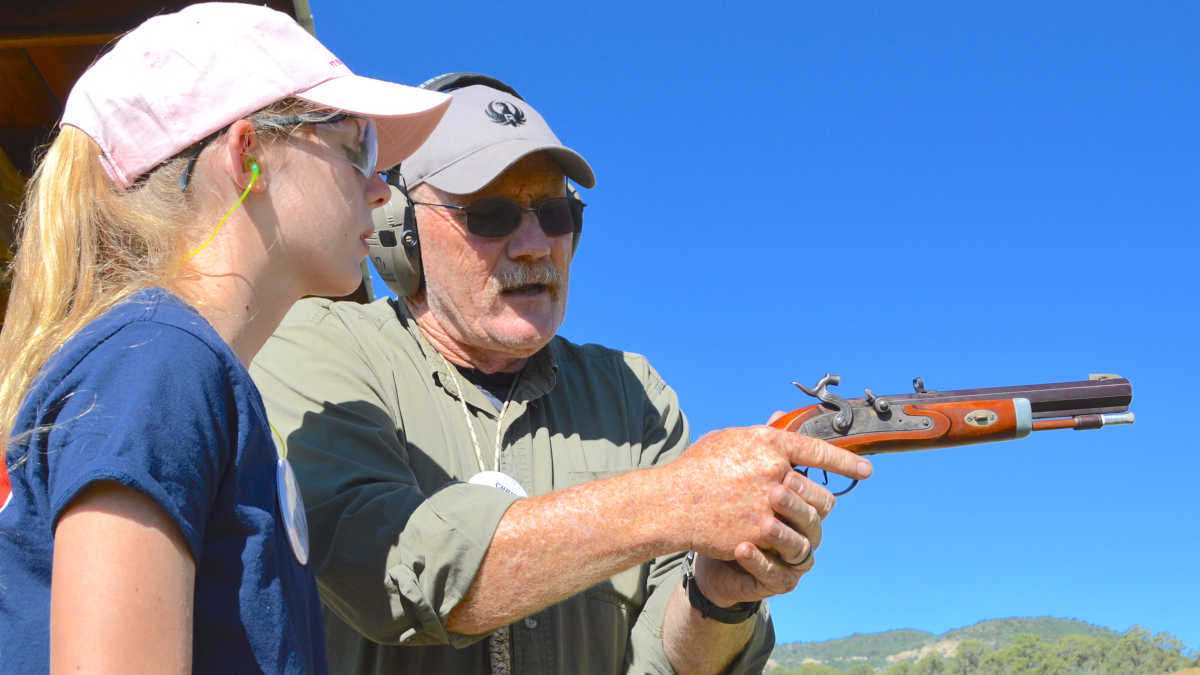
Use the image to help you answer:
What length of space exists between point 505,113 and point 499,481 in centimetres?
149

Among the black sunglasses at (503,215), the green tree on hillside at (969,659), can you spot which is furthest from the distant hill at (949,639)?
the black sunglasses at (503,215)

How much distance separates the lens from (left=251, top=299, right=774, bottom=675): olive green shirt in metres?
2.98

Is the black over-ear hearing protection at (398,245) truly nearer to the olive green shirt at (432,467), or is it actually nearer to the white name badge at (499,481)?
the olive green shirt at (432,467)

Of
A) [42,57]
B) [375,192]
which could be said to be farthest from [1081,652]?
[42,57]

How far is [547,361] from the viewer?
13.7 ft

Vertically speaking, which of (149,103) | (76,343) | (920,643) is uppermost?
(920,643)

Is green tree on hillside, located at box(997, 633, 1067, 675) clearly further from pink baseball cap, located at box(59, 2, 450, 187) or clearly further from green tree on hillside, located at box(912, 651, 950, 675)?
pink baseball cap, located at box(59, 2, 450, 187)

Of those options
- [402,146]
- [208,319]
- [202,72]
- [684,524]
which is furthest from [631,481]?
[202,72]

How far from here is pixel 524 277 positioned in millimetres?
4102

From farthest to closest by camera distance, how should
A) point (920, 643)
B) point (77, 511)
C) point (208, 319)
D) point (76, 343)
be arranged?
point (920, 643), point (208, 319), point (76, 343), point (77, 511)

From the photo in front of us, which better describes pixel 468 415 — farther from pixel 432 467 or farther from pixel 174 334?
pixel 174 334

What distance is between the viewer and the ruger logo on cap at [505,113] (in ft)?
13.7

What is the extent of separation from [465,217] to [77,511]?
2535 millimetres

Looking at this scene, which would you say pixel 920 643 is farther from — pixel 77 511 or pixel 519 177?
pixel 77 511
